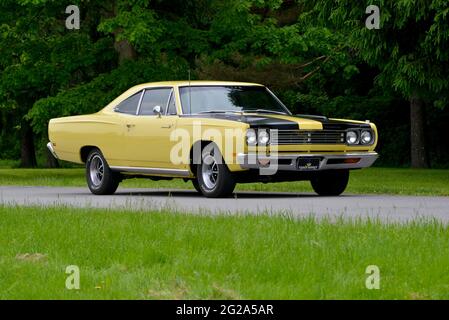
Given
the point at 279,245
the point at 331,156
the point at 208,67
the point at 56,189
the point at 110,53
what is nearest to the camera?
the point at 279,245

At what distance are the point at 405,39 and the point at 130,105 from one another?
29.6ft

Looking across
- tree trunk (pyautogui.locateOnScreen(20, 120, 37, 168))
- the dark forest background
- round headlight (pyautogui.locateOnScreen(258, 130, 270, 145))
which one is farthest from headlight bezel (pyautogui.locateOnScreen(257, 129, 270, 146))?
tree trunk (pyautogui.locateOnScreen(20, 120, 37, 168))

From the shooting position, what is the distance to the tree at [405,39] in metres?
22.9

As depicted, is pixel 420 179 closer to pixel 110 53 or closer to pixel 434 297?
pixel 110 53

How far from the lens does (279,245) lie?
30.6 feet

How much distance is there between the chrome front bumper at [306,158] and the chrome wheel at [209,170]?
0.63 metres

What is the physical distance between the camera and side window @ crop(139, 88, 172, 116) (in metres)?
17.2

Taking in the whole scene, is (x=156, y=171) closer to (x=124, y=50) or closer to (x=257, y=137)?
(x=257, y=137)

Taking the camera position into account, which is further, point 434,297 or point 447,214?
point 447,214

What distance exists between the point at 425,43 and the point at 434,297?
16776 mm

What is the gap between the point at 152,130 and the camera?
16875 millimetres

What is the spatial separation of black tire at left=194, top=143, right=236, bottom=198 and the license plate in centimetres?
101

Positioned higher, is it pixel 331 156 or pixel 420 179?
pixel 331 156
